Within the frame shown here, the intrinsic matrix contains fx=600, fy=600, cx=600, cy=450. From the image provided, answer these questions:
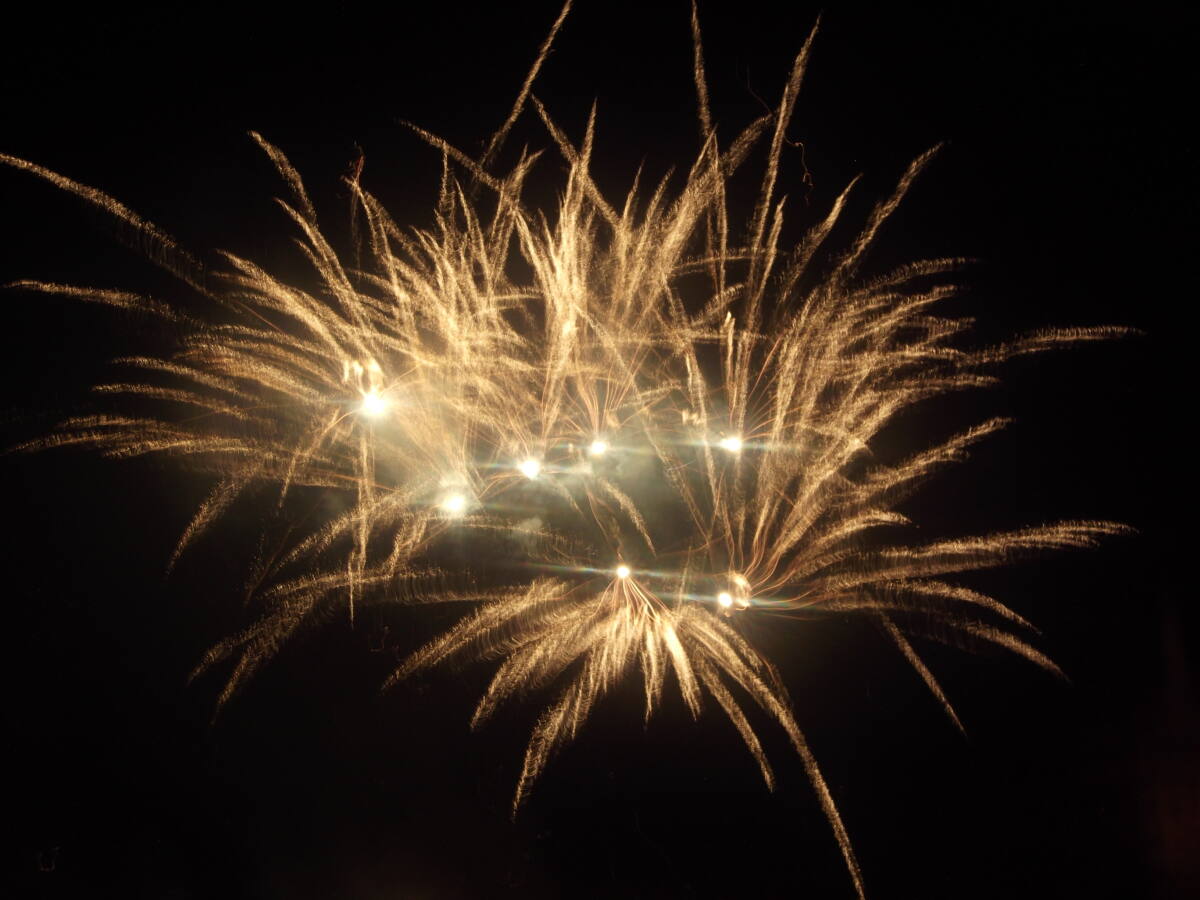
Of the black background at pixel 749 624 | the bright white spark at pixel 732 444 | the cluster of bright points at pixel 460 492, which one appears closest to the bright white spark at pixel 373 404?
the cluster of bright points at pixel 460 492

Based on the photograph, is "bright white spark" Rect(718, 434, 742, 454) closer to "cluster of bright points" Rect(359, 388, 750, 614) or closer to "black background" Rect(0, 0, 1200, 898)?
"cluster of bright points" Rect(359, 388, 750, 614)

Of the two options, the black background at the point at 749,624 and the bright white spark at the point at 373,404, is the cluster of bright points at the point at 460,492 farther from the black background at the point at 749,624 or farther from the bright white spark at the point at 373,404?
the black background at the point at 749,624

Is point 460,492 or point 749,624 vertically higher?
point 460,492

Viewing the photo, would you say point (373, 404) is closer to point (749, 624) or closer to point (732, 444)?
point (732, 444)

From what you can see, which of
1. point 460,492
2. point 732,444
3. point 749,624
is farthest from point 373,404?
point 749,624

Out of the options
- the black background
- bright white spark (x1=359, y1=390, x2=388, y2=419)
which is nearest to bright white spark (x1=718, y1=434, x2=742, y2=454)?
the black background

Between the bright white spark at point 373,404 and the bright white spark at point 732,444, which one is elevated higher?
the bright white spark at point 732,444

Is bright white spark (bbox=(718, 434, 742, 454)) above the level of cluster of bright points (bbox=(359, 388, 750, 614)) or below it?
above

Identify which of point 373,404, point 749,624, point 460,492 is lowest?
point 749,624
